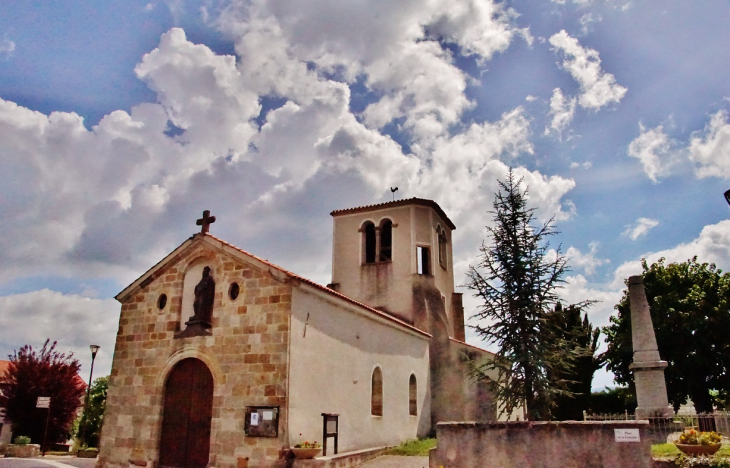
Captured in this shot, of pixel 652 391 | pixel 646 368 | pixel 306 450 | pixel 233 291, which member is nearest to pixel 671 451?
pixel 652 391

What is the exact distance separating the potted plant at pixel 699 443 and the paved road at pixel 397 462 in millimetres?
6264

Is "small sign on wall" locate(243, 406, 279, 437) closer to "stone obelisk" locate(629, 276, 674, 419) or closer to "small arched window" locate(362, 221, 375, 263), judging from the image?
"stone obelisk" locate(629, 276, 674, 419)

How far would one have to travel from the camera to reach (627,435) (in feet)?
34.8

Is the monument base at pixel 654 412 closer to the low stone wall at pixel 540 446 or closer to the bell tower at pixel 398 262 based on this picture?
the low stone wall at pixel 540 446

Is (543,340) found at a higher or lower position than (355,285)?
lower

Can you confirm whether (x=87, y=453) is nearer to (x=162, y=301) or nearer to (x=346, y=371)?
(x=162, y=301)

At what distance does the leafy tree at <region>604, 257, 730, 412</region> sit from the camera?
26188mm

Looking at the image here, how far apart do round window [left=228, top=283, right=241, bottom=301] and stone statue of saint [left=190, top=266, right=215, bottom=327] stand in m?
0.62

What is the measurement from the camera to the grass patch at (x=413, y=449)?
53.9ft

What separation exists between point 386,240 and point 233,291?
1254cm

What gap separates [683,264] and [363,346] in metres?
22.3

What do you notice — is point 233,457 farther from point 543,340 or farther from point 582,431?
point 543,340

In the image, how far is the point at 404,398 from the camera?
775 inches

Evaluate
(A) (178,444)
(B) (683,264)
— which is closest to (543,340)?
(A) (178,444)
